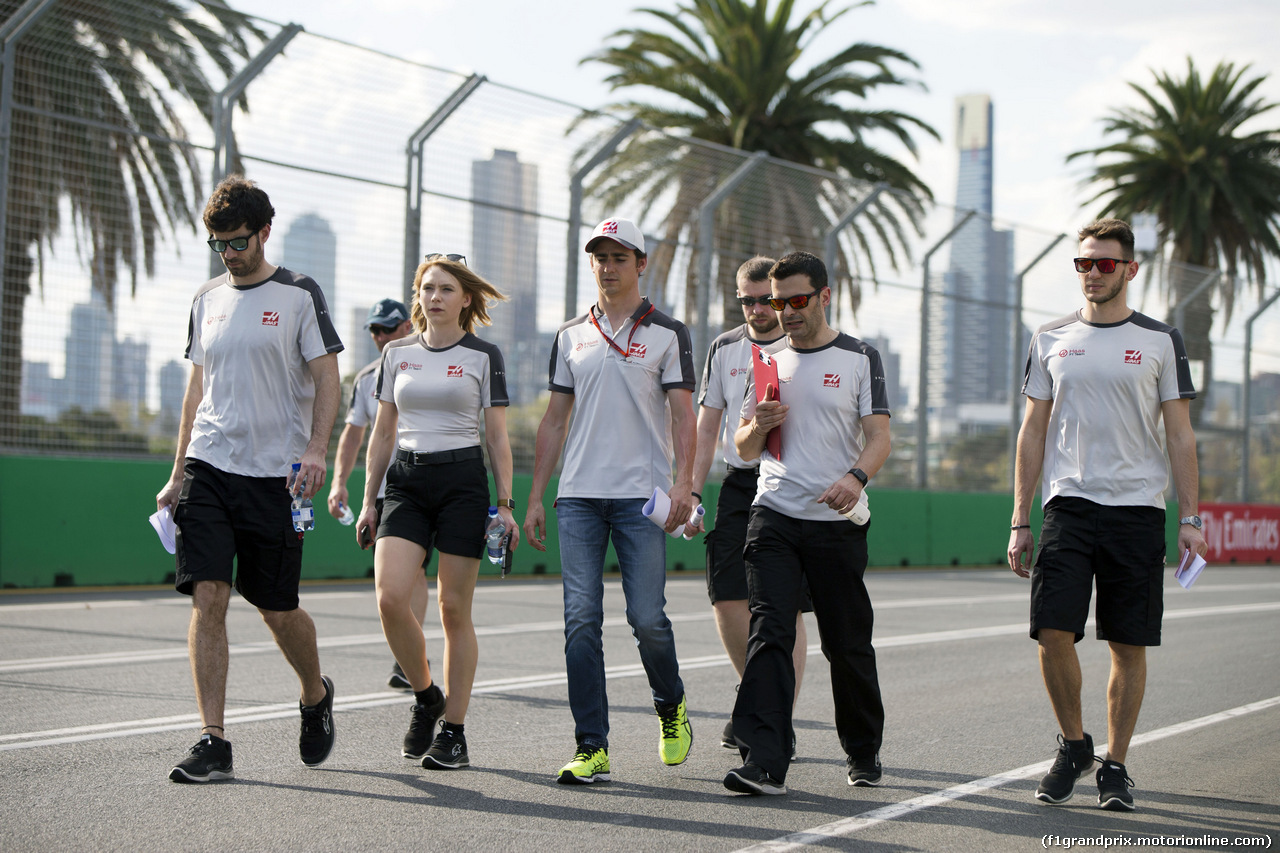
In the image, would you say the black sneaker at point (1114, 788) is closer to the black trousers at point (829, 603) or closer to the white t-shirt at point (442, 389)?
the black trousers at point (829, 603)

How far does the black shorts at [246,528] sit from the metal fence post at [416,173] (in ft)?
28.8

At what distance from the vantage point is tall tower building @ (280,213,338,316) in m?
12.8

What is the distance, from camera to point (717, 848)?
412 centimetres

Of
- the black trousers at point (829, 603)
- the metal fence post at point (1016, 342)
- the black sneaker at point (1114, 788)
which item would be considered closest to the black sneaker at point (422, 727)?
the black trousers at point (829, 603)

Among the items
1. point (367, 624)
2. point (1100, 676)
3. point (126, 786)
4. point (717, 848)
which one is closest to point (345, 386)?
point (367, 624)

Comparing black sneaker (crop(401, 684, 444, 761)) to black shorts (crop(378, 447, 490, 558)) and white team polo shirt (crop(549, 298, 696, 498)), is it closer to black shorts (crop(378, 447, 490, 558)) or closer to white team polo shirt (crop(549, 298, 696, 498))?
black shorts (crop(378, 447, 490, 558))

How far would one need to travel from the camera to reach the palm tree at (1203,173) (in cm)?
3108

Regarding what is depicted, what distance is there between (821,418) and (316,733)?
7.69ft

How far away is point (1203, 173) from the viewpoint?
103ft

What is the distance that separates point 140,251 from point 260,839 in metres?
9.60

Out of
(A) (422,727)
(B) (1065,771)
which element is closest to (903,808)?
(B) (1065,771)

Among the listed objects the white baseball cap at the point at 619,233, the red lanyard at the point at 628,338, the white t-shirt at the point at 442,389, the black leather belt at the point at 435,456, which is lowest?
the black leather belt at the point at 435,456

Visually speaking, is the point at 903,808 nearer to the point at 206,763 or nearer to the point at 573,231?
the point at 206,763

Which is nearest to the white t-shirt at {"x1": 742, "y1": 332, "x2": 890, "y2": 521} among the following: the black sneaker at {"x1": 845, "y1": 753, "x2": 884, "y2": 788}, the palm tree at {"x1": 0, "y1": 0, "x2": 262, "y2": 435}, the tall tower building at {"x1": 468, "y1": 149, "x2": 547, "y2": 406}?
the black sneaker at {"x1": 845, "y1": 753, "x2": 884, "y2": 788}
